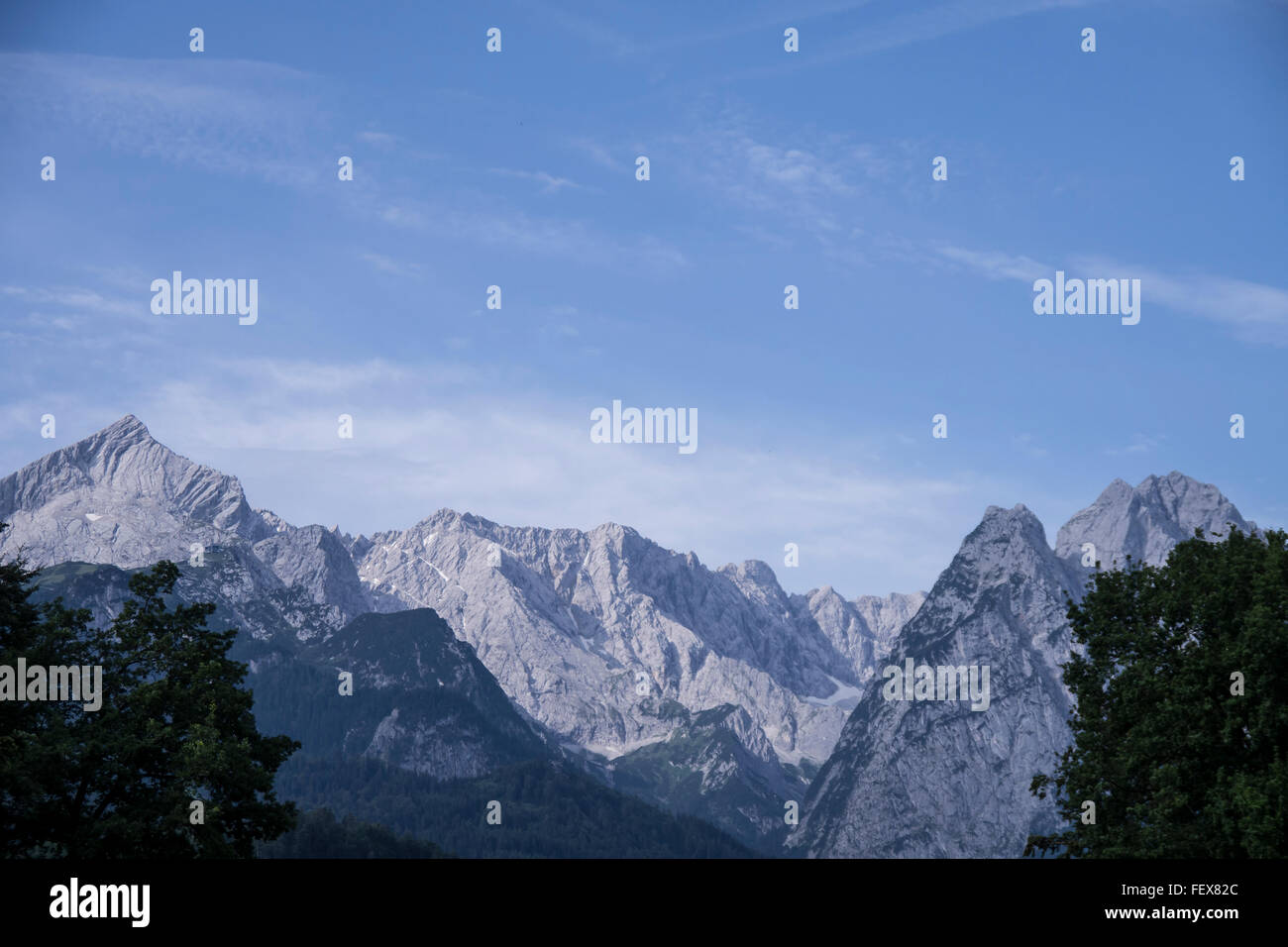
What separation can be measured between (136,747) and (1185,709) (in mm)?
52528

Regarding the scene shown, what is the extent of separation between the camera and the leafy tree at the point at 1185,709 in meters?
58.7

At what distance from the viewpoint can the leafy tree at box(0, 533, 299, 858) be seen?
2243 inches

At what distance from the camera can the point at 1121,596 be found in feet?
251

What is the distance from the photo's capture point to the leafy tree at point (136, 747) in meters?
57.0

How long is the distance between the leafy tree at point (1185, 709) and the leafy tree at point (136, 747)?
4459cm

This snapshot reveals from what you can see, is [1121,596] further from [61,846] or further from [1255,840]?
[61,846]

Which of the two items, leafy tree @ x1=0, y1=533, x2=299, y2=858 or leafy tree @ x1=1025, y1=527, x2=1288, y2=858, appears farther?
leafy tree @ x1=1025, y1=527, x2=1288, y2=858

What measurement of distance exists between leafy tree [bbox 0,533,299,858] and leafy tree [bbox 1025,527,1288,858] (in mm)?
44591

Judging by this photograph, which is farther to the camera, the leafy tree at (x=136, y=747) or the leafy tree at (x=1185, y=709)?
the leafy tree at (x=1185, y=709)

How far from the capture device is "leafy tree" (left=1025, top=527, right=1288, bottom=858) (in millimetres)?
58688
